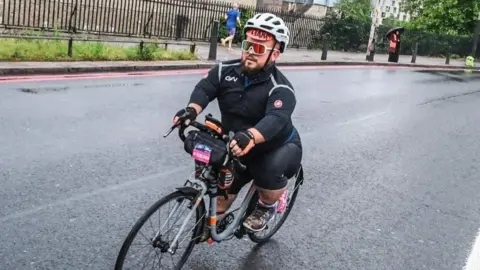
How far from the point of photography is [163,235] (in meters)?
3.69

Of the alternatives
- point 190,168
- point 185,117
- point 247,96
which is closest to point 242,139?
point 185,117

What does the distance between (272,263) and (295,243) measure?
0.49 m

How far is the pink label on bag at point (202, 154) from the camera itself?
357cm

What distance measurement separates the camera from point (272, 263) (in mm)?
4578

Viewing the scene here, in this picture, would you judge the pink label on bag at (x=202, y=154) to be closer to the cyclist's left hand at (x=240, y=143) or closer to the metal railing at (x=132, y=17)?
the cyclist's left hand at (x=240, y=143)

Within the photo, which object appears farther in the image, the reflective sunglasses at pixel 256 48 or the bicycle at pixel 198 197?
the reflective sunglasses at pixel 256 48

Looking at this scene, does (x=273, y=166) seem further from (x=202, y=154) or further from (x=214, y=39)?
(x=214, y=39)

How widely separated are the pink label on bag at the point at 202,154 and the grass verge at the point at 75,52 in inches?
413

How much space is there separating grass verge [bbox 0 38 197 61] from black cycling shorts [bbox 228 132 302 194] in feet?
33.5

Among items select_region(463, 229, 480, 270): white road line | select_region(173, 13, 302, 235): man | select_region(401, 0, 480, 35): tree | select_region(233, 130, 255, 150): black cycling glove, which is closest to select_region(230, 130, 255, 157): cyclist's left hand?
select_region(233, 130, 255, 150): black cycling glove

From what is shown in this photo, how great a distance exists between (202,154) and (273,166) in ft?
2.15

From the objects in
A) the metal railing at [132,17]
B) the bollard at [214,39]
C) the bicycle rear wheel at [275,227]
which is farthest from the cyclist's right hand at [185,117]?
the metal railing at [132,17]

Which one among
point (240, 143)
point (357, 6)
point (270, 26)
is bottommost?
point (240, 143)

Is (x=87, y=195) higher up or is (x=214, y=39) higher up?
(x=214, y=39)
